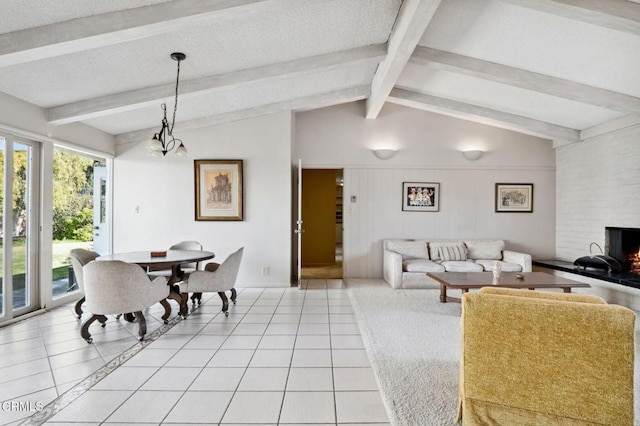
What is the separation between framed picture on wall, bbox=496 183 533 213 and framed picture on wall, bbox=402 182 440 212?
1162mm

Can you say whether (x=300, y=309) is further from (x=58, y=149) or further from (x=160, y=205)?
(x=58, y=149)

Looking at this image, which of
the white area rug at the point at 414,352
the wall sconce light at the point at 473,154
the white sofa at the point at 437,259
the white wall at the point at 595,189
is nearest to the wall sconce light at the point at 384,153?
the wall sconce light at the point at 473,154

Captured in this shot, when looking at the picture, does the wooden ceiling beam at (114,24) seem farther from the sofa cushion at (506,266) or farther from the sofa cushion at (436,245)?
the sofa cushion at (506,266)

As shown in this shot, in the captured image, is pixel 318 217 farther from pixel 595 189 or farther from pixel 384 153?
pixel 595 189

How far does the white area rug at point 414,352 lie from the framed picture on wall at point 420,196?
5.92ft

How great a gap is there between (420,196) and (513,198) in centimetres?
175

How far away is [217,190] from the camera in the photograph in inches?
211

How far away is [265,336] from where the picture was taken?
3242 mm

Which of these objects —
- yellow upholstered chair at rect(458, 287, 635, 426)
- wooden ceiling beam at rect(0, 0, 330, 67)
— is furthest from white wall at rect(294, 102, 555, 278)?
yellow upholstered chair at rect(458, 287, 635, 426)

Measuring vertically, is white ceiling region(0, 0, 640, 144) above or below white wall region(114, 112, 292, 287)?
above

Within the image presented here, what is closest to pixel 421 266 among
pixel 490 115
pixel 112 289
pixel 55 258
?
pixel 490 115

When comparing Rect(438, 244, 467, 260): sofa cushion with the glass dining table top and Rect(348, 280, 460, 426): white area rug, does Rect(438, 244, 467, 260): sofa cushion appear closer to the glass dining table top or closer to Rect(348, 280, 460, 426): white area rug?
Rect(348, 280, 460, 426): white area rug

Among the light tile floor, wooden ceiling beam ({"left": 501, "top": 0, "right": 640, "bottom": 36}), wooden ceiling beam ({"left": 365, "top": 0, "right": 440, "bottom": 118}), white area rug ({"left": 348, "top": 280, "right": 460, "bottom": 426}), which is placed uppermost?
wooden ceiling beam ({"left": 365, "top": 0, "right": 440, "bottom": 118})

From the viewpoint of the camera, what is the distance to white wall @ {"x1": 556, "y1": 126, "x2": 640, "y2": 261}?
4.52 m
